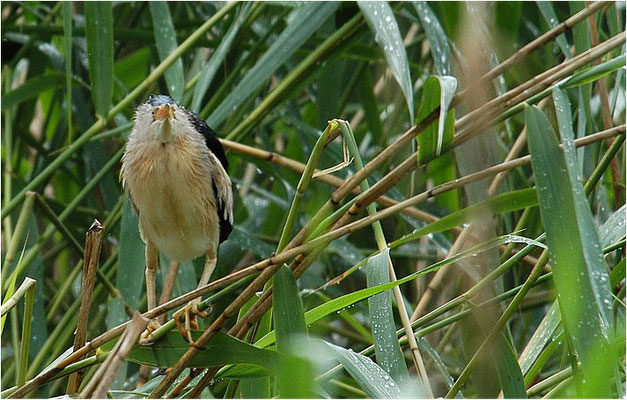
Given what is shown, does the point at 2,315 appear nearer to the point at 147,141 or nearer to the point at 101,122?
the point at 147,141

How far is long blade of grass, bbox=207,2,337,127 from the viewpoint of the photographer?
1.83m

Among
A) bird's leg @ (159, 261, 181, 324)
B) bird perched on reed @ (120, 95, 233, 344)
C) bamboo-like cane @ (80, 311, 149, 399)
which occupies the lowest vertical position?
bamboo-like cane @ (80, 311, 149, 399)

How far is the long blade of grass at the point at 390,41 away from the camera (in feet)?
4.63

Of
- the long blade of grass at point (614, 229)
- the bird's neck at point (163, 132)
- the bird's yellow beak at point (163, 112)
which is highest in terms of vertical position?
the bird's yellow beak at point (163, 112)

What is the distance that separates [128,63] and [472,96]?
6.20 ft

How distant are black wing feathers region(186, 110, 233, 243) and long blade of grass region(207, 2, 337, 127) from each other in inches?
4.1

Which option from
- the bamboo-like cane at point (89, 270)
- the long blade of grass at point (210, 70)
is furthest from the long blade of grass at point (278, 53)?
the bamboo-like cane at point (89, 270)

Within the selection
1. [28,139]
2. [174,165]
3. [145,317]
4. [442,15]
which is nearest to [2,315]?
[145,317]

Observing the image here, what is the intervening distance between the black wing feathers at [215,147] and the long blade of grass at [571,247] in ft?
2.64

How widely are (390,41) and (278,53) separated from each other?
42cm

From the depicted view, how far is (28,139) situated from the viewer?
2.36 m

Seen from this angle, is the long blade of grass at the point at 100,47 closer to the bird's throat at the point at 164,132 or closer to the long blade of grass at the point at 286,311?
the bird's throat at the point at 164,132

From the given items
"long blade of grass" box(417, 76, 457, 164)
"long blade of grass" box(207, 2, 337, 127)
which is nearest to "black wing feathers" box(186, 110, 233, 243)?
"long blade of grass" box(207, 2, 337, 127)

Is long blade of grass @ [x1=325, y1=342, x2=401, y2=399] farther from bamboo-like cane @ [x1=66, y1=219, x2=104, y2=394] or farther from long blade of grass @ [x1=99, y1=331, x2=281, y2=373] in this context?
bamboo-like cane @ [x1=66, y1=219, x2=104, y2=394]
